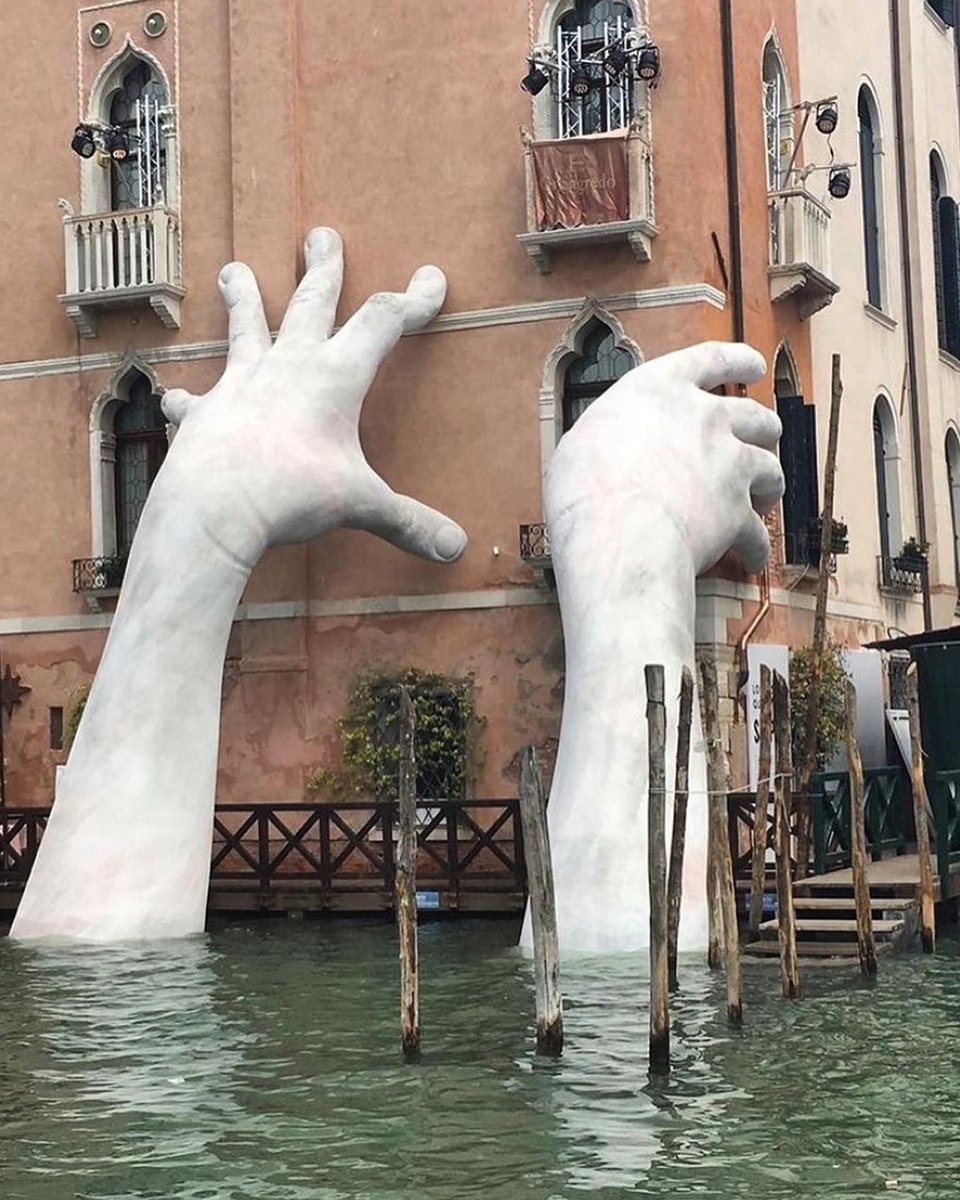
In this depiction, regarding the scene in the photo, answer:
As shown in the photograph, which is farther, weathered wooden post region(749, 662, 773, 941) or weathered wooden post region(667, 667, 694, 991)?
weathered wooden post region(749, 662, 773, 941)

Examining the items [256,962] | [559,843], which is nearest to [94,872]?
[256,962]

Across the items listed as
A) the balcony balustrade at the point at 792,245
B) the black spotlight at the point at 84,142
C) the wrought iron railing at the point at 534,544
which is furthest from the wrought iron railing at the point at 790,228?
the black spotlight at the point at 84,142

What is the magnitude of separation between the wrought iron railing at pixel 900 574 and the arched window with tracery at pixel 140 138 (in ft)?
30.2

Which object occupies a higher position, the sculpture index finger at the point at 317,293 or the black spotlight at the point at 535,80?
the black spotlight at the point at 535,80

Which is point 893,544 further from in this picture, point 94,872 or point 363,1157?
point 363,1157

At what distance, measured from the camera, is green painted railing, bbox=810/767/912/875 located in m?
18.2

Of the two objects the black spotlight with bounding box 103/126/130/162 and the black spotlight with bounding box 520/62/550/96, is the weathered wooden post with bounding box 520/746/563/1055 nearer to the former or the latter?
the black spotlight with bounding box 520/62/550/96

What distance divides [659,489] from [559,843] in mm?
3165

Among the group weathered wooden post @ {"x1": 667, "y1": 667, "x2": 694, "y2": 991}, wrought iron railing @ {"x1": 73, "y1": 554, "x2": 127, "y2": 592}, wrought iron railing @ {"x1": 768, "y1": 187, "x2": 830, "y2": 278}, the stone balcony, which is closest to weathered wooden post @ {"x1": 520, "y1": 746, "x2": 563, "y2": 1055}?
weathered wooden post @ {"x1": 667, "y1": 667, "x2": 694, "y2": 991}

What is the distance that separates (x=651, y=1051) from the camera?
1169cm

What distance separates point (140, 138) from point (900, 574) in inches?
398

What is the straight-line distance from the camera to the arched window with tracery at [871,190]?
25.7 metres

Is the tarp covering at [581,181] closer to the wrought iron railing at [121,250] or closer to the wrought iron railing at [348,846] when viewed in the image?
the wrought iron railing at [121,250]

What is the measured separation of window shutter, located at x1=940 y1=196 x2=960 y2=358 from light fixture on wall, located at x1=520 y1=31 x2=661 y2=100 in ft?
30.3
